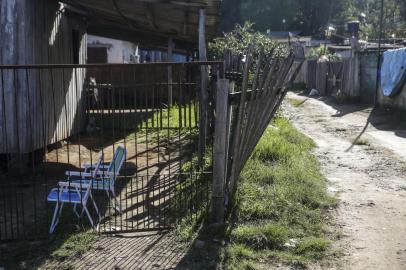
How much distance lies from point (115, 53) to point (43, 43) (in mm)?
14840

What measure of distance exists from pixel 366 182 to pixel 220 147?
128 inches

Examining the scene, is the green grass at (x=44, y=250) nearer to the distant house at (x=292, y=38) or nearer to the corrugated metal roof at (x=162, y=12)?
the corrugated metal roof at (x=162, y=12)

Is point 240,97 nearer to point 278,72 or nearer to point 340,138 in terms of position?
point 278,72

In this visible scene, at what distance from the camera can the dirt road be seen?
5.03 meters

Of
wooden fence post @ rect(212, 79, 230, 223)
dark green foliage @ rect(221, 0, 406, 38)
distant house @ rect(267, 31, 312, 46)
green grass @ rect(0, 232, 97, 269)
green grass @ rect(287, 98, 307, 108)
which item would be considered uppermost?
dark green foliage @ rect(221, 0, 406, 38)

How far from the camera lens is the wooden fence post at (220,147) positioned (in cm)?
528

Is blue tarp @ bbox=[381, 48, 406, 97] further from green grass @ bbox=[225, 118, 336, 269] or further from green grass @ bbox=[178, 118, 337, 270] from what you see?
green grass @ bbox=[178, 118, 337, 270]

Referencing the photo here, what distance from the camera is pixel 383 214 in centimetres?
610

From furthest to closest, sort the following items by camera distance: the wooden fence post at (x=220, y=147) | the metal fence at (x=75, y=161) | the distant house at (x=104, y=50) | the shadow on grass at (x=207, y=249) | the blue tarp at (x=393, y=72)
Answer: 1. the distant house at (x=104, y=50)
2. the blue tarp at (x=393, y=72)
3. the metal fence at (x=75, y=161)
4. the wooden fence post at (x=220, y=147)
5. the shadow on grass at (x=207, y=249)

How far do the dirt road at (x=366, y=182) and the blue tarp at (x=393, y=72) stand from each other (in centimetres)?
94

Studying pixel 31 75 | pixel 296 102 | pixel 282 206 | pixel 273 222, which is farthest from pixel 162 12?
pixel 296 102

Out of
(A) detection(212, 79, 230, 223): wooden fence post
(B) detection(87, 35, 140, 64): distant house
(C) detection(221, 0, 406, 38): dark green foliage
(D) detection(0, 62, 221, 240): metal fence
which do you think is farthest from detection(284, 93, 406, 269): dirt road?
(C) detection(221, 0, 406, 38): dark green foliage

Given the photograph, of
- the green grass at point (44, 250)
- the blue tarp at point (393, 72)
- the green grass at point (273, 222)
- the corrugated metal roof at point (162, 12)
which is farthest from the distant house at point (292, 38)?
the green grass at point (44, 250)

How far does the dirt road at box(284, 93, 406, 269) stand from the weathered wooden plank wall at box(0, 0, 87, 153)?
3871mm
